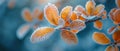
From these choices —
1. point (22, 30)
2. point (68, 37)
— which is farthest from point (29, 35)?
point (68, 37)

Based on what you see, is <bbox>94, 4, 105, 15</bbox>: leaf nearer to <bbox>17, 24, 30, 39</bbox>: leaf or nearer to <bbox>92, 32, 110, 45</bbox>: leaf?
<bbox>92, 32, 110, 45</bbox>: leaf

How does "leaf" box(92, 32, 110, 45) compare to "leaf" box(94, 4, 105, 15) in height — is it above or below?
below

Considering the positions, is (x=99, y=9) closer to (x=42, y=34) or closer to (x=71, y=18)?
(x=71, y=18)

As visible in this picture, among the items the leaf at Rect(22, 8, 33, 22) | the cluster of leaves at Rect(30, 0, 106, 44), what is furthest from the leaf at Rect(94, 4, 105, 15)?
the leaf at Rect(22, 8, 33, 22)

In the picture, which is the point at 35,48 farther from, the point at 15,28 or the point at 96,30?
the point at 96,30

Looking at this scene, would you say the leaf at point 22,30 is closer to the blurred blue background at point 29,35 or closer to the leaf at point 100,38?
the blurred blue background at point 29,35

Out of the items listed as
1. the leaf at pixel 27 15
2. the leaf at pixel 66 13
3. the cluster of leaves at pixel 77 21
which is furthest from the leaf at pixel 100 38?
the leaf at pixel 27 15

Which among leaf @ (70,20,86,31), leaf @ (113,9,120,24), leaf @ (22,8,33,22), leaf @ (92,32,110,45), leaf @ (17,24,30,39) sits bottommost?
leaf @ (92,32,110,45)
